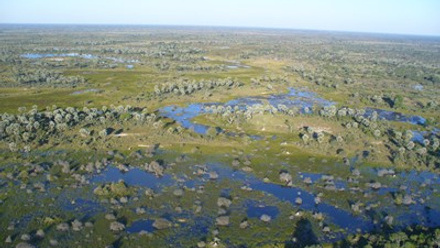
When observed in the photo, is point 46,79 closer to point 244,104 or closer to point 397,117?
point 244,104

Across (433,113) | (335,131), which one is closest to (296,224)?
(335,131)

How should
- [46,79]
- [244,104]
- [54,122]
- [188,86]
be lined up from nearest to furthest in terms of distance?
[54,122]
[244,104]
[188,86]
[46,79]

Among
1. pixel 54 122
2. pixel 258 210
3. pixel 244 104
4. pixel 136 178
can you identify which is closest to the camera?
pixel 258 210

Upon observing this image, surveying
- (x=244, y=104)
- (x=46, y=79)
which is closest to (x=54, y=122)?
(x=244, y=104)

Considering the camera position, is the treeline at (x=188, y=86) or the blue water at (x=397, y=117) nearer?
the blue water at (x=397, y=117)

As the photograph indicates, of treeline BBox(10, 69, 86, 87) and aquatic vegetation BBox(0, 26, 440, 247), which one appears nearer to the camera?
aquatic vegetation BBox(0, 26, 440, 247)

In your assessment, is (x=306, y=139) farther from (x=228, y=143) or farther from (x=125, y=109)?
(x=125, y=109)

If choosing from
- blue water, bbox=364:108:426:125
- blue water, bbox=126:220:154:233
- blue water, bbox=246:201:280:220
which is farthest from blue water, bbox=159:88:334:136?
blue water, bbox=126:220:154:233

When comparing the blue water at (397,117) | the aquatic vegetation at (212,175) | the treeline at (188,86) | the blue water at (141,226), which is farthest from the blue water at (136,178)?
the blue water at (397,117)

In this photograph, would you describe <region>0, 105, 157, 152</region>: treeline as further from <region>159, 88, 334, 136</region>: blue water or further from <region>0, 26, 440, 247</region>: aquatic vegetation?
<region>159, 88, 334, 136</region>: blue water

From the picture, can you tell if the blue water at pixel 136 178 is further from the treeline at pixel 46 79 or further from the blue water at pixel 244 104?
the treeline at pixel 46 79

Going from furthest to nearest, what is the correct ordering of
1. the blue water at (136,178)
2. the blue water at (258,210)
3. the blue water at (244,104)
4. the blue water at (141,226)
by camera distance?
1. the blue water at (244,104)
2. the blue water at (136,178)
3. the blue water at (258,210)
4. the blue water at (141,226)
